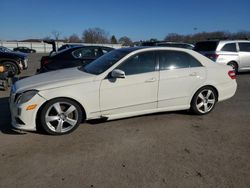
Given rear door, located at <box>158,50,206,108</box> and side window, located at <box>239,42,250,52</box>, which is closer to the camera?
rear door, located at <box>158,50,206,108</box>

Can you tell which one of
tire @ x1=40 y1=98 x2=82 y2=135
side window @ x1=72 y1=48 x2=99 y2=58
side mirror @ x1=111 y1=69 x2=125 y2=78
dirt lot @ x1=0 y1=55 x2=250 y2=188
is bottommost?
dirt lot @ x1=0 y1=55 x2=250 y2=188

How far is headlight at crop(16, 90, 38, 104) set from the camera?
4.20 meters

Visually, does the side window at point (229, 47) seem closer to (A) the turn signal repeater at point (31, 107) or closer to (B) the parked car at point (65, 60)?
(B) the parked car at point (65, 60)

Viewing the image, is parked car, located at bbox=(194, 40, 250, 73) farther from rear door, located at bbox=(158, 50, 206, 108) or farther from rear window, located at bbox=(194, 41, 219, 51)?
rear door, located at bbox=(158, 50, 206, 108)

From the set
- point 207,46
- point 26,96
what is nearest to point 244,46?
point 207,46

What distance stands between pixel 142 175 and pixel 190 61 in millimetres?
3007

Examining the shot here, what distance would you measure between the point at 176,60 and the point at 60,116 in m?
2.55

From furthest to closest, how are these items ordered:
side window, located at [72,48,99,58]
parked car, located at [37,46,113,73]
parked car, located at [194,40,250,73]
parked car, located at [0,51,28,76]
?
parked car, located at [0,51,28,76], parked car, located at [194,40,250,73], side window, located at [72,48,99,58], parked car, located at [37,46,113,73]

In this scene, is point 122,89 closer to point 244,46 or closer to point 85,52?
point 85,52

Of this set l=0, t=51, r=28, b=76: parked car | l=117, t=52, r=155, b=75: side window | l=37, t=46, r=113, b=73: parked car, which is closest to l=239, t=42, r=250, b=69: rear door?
l=37, t=46, r=113, b=73: parked car

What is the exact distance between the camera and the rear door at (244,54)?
11.6m

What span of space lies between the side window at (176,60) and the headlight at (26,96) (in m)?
2.43

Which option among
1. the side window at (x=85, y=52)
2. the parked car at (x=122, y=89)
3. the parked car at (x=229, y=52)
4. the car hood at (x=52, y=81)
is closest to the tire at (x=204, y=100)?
the parked car at (x=122, y=89)

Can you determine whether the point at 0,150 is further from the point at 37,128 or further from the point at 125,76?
the point at 125,76
